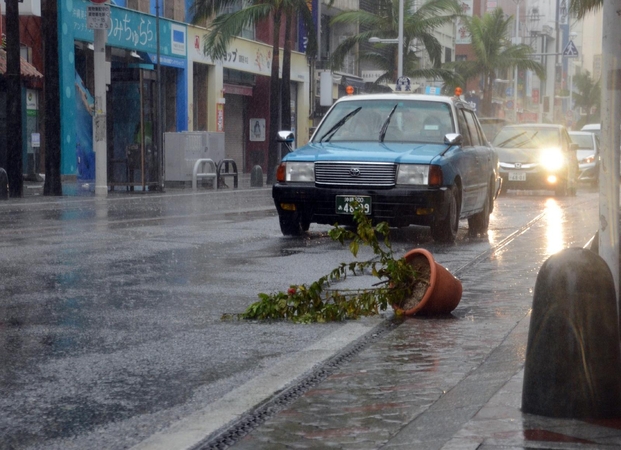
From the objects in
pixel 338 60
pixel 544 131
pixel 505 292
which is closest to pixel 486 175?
pixel 505 292

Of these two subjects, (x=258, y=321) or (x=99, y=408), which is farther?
(x=258, y=321)

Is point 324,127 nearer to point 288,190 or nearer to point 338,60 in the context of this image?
point 288,190

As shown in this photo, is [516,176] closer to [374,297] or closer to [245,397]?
[374,297]

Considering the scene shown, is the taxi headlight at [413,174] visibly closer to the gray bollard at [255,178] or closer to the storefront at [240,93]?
the gray bollard at [255,178]

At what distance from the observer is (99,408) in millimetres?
4867

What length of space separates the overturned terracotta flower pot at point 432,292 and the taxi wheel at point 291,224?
18.0 ft

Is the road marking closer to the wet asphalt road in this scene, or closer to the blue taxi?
the wet asphalt road

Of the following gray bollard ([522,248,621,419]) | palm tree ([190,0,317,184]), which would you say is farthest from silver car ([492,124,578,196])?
gray bollard ([522,248,621,419])

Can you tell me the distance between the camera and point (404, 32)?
5088cm

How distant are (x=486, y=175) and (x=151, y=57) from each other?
78.2 feet

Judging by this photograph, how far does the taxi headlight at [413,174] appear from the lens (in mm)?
12656

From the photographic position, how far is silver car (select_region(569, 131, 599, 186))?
35094 millimetres

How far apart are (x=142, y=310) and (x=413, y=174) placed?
5615 mm

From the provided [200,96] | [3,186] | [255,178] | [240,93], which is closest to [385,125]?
[3,186]
